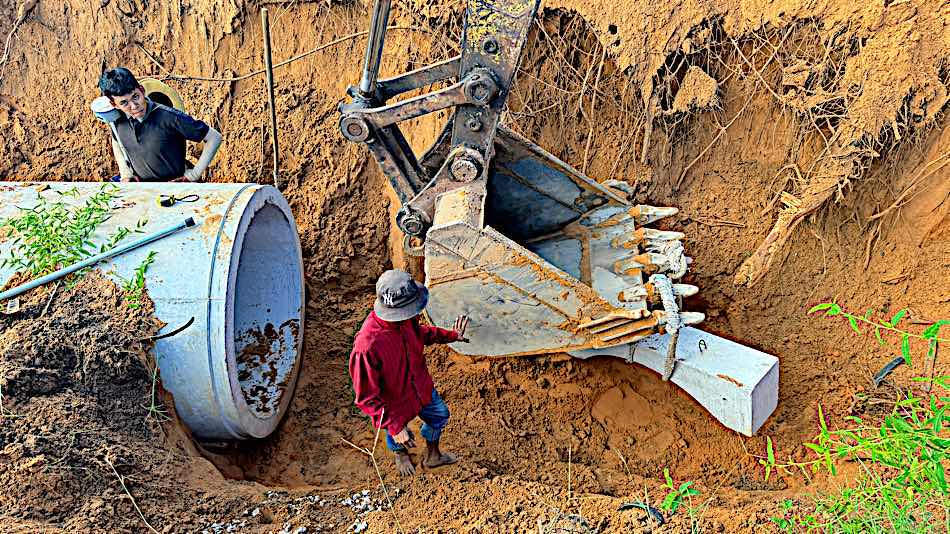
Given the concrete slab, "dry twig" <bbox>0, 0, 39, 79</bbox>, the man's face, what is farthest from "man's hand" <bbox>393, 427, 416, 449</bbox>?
"dry twig" <bbox>0, 0, 39, 79</bbox>

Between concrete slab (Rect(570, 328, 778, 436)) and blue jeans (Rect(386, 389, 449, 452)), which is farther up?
concrete slab (Rect(570, 328, 778, 436))

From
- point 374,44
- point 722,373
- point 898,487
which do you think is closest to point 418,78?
point 374,44

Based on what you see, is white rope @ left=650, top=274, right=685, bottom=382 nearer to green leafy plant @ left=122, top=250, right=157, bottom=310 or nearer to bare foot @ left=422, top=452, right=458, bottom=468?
bare foot @ left=422, top=452, right=458, bottom=468

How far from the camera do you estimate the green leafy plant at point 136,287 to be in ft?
11.1

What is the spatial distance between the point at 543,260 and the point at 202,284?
1682 millimetres

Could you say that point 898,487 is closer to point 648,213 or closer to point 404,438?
point 404,438

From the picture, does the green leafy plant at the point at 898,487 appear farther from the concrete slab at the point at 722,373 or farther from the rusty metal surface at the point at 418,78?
the rusty metal surface at the point at 418,78

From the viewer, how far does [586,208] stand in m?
4.47

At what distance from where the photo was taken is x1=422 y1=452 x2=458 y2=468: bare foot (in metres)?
3.71

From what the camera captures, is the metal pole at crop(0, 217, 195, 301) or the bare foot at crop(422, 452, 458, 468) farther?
the bare foot at crop(422, 452, 458, 468)

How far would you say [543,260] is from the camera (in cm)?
353

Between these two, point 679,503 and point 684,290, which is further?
point 684,290

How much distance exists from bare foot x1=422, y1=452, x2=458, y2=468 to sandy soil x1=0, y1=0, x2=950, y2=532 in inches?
3.0

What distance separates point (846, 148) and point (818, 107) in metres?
0.34
